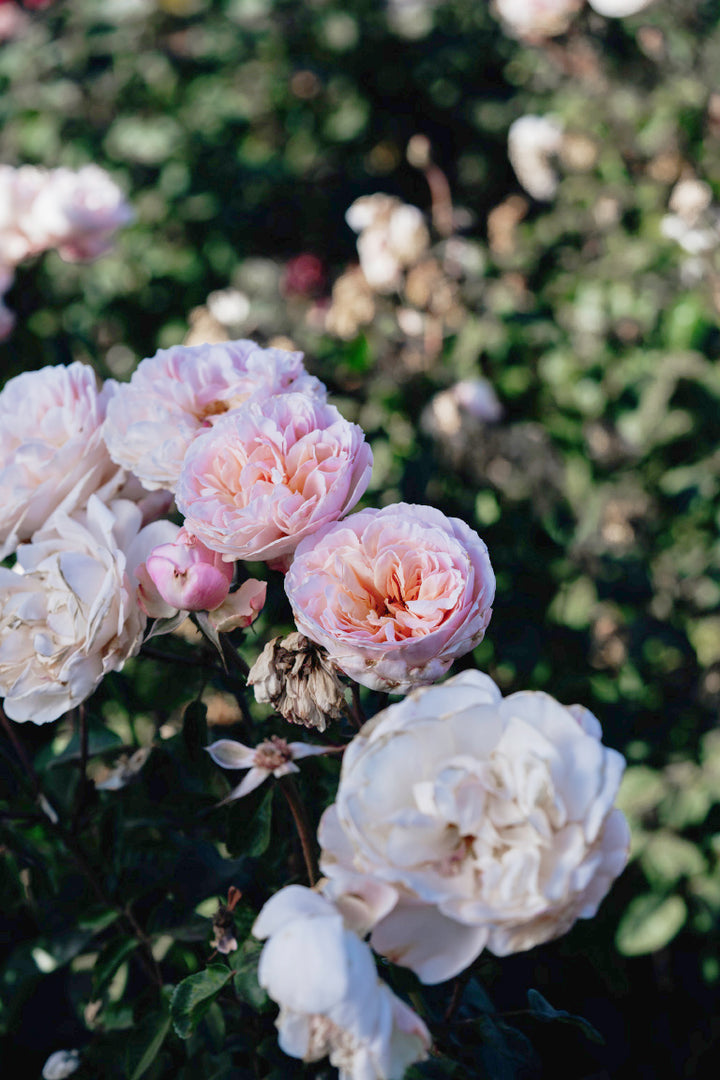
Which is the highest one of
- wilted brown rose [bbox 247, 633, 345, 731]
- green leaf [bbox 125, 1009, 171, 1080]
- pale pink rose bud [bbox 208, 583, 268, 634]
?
pale pink rose bud [bbox 208, 583, 268, 634]

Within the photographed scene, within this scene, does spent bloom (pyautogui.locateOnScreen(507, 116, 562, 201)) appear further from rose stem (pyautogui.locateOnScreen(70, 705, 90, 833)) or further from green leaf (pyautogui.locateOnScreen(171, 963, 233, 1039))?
green leaf (pyautogui.locateOnScreen(171, 963, 233, 1039))

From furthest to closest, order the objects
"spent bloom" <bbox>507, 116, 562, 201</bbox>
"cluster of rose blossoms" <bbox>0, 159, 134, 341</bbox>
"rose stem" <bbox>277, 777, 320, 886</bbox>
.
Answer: "spent bloom" <bbox>507, 116, 562, 201</bbox> → "cluster of rose blossoms" <bbox>0, 159, 134, 341</bbox> → "rose stem" <bbox>277, 777, 320, 886</bbox>

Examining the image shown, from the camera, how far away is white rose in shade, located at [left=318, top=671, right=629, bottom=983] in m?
0.51

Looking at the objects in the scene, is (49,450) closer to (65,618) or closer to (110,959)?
(65,618)

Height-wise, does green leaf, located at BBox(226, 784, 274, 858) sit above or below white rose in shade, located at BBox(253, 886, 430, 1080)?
below

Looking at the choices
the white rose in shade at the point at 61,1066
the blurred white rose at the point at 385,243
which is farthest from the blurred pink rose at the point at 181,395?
the blurred white rose at the point at 385,243

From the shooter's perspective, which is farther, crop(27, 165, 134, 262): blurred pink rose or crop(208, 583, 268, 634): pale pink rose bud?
crop(27, 165, 134, 262): blurred pink rose

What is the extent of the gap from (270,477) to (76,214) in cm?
139

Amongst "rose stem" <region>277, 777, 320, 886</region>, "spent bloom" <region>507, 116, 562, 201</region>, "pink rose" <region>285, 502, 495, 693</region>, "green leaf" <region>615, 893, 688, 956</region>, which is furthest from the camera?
"spent bloom" <region>507, 116, 562, 201</region>

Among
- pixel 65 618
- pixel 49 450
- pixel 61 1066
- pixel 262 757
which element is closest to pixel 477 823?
pixel 262 757

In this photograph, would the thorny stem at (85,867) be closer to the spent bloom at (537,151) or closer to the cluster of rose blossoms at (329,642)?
the cluster of rose blossoms at (329,642)

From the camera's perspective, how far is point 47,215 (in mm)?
1804

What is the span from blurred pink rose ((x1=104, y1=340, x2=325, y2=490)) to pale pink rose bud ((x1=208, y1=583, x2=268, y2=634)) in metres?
0.11

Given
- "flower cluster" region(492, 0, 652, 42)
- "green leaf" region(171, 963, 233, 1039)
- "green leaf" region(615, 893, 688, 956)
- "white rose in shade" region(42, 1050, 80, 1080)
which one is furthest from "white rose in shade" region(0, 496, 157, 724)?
"flower cluster" region(492, 0, 652, 42)
